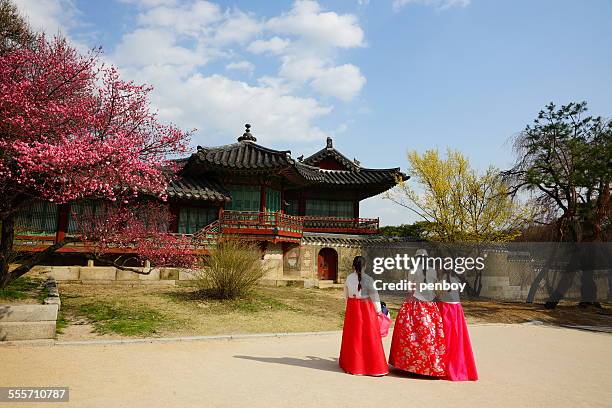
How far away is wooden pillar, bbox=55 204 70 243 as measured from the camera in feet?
50.8

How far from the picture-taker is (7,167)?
7375 millimetres

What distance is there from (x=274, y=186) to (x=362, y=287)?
14763mm

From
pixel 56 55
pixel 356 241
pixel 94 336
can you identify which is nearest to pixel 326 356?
pixel 94 336

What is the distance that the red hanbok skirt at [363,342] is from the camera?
5.81m

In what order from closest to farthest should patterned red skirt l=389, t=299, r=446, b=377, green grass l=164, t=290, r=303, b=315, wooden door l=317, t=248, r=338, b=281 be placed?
1. patterned red skirt l=389, t=299, r=446, b=377
2. green grass l=164, t=290, r=303, b=315
3. wooden door l=317, t=248, r=338, b=281

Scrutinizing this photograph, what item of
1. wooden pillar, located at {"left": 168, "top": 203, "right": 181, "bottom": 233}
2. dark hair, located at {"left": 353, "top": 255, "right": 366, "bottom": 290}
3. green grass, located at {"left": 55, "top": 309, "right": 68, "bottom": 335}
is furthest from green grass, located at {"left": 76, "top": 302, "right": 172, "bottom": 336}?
wooden pillar, located at {"left": 168, "top": 203, "right": 181, "bottom": 233}

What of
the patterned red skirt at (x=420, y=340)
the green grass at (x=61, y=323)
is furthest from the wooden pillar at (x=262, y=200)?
the patterned red skirt at (x=420, y=340)

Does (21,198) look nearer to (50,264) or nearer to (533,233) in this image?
(50,264)

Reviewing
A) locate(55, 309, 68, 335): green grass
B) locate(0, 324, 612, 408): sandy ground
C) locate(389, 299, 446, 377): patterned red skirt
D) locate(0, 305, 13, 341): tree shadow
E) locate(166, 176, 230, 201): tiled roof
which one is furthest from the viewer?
locate(166, 176, 230, 201): tiled roof

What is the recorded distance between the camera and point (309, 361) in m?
6.73

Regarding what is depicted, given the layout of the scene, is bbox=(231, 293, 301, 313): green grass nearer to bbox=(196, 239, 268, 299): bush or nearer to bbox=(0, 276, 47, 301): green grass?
bbox=(196, 239, 268, 299): bush

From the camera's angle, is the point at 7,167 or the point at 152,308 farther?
the point at 152,308

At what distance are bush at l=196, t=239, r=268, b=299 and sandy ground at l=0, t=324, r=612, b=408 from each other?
3475 mm

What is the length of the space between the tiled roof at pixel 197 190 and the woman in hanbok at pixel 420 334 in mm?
13318
